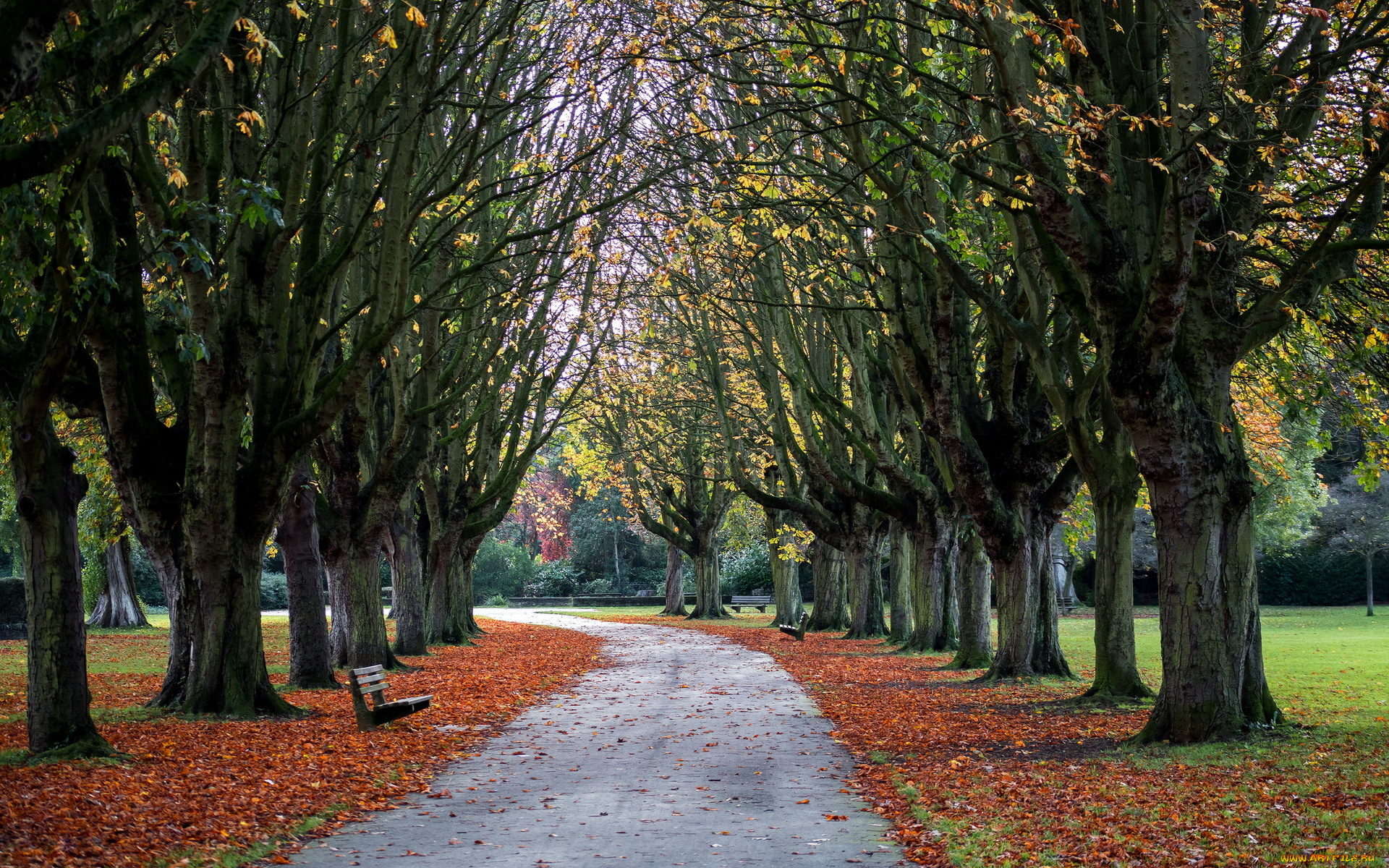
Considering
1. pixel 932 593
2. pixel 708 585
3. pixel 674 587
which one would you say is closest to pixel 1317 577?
pixel 708 585

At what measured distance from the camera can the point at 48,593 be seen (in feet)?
29.5

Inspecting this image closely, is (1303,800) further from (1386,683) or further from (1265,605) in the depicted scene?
(1265,605)

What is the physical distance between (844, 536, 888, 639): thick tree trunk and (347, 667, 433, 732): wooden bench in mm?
18600

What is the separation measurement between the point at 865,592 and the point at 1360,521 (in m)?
24.4

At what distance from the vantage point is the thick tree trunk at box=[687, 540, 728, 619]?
145ft

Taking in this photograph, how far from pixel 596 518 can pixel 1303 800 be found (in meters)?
61.4

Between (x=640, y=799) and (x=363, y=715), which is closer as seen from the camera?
(x=640, y=799)

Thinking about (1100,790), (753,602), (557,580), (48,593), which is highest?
(48,593)

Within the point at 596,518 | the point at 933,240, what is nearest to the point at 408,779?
the point at 933,240

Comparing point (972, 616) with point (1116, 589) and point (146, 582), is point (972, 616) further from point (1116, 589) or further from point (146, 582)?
point (146, 582)

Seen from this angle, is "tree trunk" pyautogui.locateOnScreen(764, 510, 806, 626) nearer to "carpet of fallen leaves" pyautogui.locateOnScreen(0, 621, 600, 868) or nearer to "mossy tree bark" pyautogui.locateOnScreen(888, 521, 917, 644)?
"mossy tree bark" pyautogui.locateOnScreen(888, 521, 917, 644)

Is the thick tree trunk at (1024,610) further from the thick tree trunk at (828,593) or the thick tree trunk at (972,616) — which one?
the thick tree trunk at (828,593)

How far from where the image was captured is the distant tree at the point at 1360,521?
137 feet

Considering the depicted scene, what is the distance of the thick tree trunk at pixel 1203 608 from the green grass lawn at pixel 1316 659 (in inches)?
84.1
